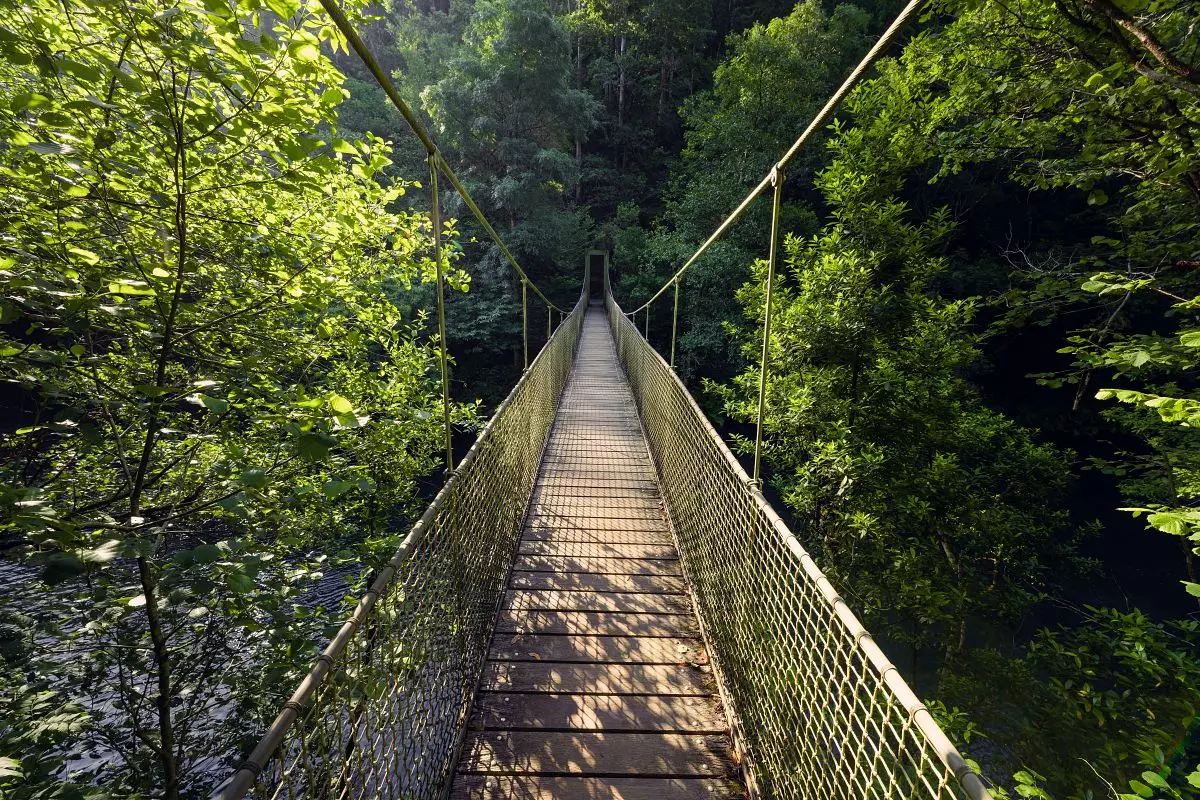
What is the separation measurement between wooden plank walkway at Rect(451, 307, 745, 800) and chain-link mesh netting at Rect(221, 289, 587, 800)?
0.35 ft

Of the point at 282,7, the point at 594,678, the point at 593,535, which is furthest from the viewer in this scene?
the point at 593,535

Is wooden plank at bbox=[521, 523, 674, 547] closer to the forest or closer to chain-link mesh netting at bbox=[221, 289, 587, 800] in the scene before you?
chain-link mesh netting at bbox=[221, 289, 587, 800]

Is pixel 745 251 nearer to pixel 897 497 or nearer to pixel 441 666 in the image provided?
pixel 897 497

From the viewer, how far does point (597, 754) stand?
1.36 meters

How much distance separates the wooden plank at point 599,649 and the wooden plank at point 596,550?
0.52 m

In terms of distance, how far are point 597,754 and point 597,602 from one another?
0.63 meters

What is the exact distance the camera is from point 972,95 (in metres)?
2.79

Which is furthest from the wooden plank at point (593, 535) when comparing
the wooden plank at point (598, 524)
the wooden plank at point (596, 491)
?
the wooden plank at point (596, 491)

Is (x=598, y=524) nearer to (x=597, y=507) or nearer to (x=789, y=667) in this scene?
(x=597, y=507)

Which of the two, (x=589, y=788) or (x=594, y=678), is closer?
(x=589, y=788)

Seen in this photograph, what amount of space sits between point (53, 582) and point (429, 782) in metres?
0.89

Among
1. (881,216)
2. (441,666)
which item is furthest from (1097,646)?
(441,666)

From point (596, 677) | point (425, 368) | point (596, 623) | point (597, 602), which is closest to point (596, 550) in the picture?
point (597, 602)

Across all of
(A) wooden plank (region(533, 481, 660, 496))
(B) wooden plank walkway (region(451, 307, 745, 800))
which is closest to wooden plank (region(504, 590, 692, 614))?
(B) wooden plank walkway (region(451, 307, 745, 800))
